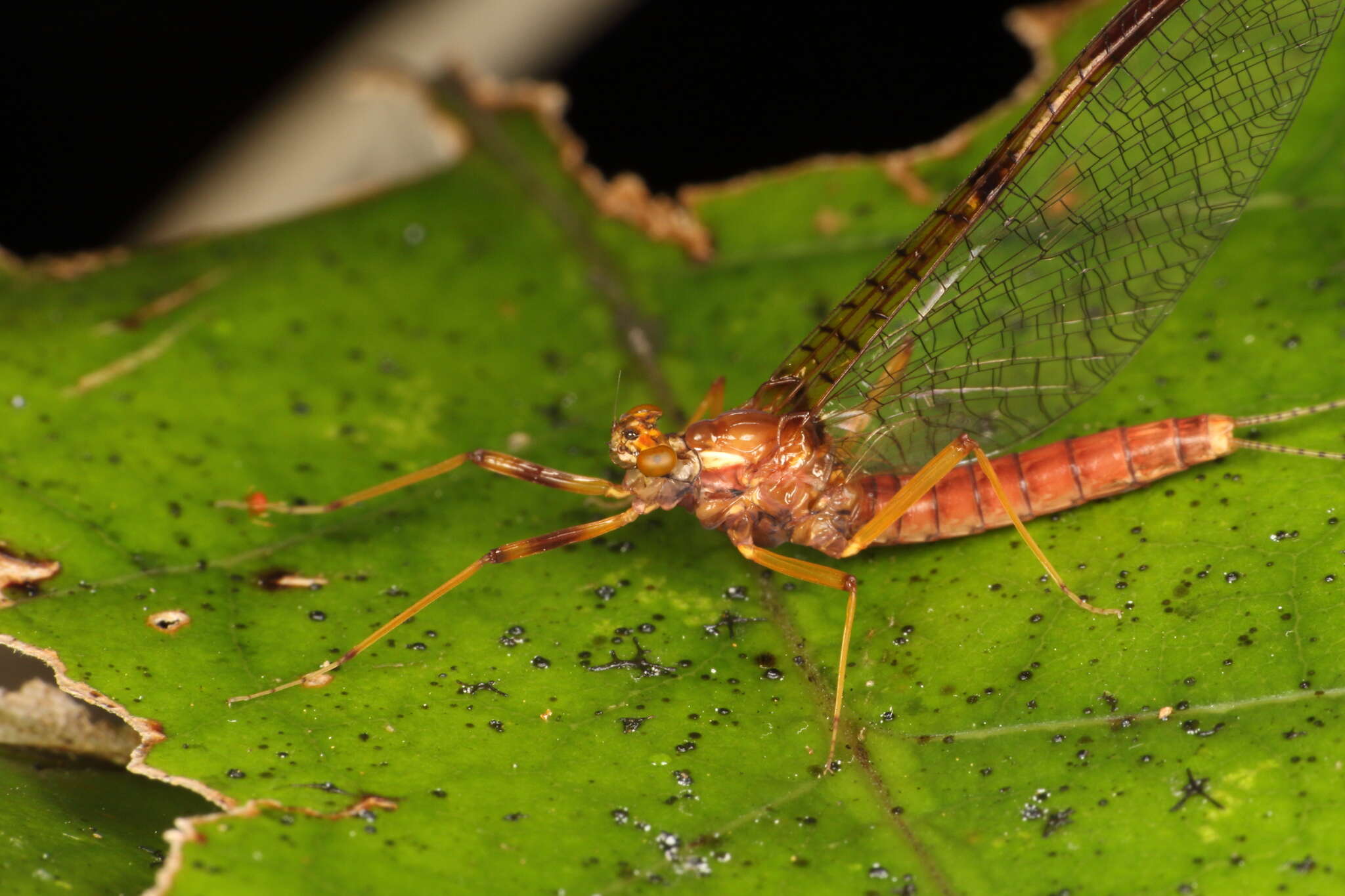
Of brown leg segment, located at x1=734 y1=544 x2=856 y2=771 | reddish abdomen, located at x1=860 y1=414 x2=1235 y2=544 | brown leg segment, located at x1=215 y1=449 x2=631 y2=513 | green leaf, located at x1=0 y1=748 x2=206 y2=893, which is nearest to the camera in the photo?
green leaf, located at x1=0 y1=748 x2=206 y2=893

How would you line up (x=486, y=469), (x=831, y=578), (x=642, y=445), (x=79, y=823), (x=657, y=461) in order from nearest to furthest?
(x=79, y=823) → (x=831, y=578) → (x=657, y=461) → (x=642, y=445) → (x=486, y=469)

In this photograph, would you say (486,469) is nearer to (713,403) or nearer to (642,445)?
(642,445)

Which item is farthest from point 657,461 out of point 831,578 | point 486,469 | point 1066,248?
point 1066,248

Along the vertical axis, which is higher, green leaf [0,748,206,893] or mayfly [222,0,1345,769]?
mayfly [222,0,1345,769]

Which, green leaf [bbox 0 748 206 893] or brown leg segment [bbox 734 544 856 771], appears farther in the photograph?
brown leg segment [bbox 734 544 856 771]

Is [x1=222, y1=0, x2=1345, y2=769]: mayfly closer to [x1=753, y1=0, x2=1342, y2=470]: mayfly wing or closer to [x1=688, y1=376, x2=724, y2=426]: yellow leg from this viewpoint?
[x1=753, y1=0, x2=1342, y2=470]: mayfly wing

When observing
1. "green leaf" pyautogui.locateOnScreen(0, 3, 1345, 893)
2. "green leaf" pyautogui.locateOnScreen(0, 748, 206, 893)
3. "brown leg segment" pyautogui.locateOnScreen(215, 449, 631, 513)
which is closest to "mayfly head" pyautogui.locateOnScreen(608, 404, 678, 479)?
"brown leg segment" pyautogui.locateOnScreen(215, 449, 631, 513)
